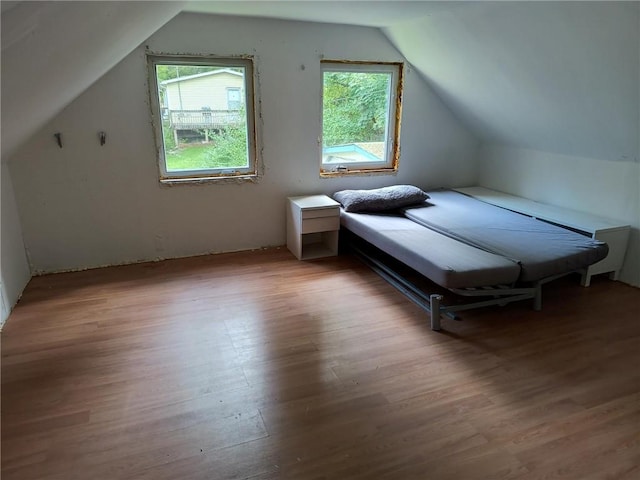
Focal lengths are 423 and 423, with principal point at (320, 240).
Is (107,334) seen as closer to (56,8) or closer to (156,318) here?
(156,318)

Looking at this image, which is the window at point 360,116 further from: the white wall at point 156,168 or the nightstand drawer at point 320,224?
the nightstand drawer at point 320,224

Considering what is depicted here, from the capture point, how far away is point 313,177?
436cm

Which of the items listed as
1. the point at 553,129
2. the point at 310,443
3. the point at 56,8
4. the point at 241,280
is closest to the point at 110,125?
the point at 241,280

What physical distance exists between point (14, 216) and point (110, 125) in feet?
3.44

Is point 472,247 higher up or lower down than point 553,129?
lower down

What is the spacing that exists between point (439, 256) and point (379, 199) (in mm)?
1282

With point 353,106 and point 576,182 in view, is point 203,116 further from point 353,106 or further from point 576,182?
point 576,182

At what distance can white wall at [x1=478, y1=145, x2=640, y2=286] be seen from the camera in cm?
346

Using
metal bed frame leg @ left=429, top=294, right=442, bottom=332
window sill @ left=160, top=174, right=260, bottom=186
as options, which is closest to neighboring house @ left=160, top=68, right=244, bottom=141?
window sill @ left=160, top=174, right=260, bottom=186

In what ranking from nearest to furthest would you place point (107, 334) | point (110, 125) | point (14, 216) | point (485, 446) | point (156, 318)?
point (485, 446), point (107, 334), point (156, 318), point (14, 216), point (110, 125)

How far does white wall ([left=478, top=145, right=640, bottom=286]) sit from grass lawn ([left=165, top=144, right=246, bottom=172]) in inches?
114

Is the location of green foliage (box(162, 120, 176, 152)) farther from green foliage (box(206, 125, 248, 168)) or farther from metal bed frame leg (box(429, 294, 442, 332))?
metal bed frame leg (box(429, 294, 442, 332))

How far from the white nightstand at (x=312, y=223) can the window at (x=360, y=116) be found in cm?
54

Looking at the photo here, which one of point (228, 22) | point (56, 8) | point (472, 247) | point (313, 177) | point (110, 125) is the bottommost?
point (472, 247)
